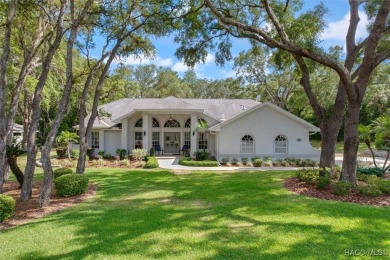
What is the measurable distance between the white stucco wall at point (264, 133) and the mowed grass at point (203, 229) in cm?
1089

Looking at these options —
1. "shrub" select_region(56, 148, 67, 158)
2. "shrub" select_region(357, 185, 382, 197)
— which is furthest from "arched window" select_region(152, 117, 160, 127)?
"shrub" select_region(357, 185, 382, 197)

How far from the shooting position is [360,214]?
7.66 metres

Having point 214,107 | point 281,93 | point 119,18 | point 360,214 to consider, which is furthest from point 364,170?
point 281,93

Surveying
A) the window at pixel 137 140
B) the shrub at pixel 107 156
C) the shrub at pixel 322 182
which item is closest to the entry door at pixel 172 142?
the window at pixel 137 140

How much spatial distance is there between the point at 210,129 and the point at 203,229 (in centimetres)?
1500

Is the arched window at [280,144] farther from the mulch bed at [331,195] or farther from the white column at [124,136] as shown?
the white column at [124,136]

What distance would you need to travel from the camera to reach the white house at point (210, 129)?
2131 centimetres

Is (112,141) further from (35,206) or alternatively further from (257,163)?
(35,206)

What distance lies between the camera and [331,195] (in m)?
9.83

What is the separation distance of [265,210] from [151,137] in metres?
18.2

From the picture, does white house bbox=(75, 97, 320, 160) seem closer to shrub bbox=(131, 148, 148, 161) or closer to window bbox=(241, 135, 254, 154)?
window bbox=(241, 135, 254, 154)

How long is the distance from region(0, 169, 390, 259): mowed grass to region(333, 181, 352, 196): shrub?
1027mm

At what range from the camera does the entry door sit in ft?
85.7

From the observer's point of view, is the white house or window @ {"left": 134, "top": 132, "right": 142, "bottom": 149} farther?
window @ {"left": 134, "top": 132, "right": 142, "bottom": 149}
